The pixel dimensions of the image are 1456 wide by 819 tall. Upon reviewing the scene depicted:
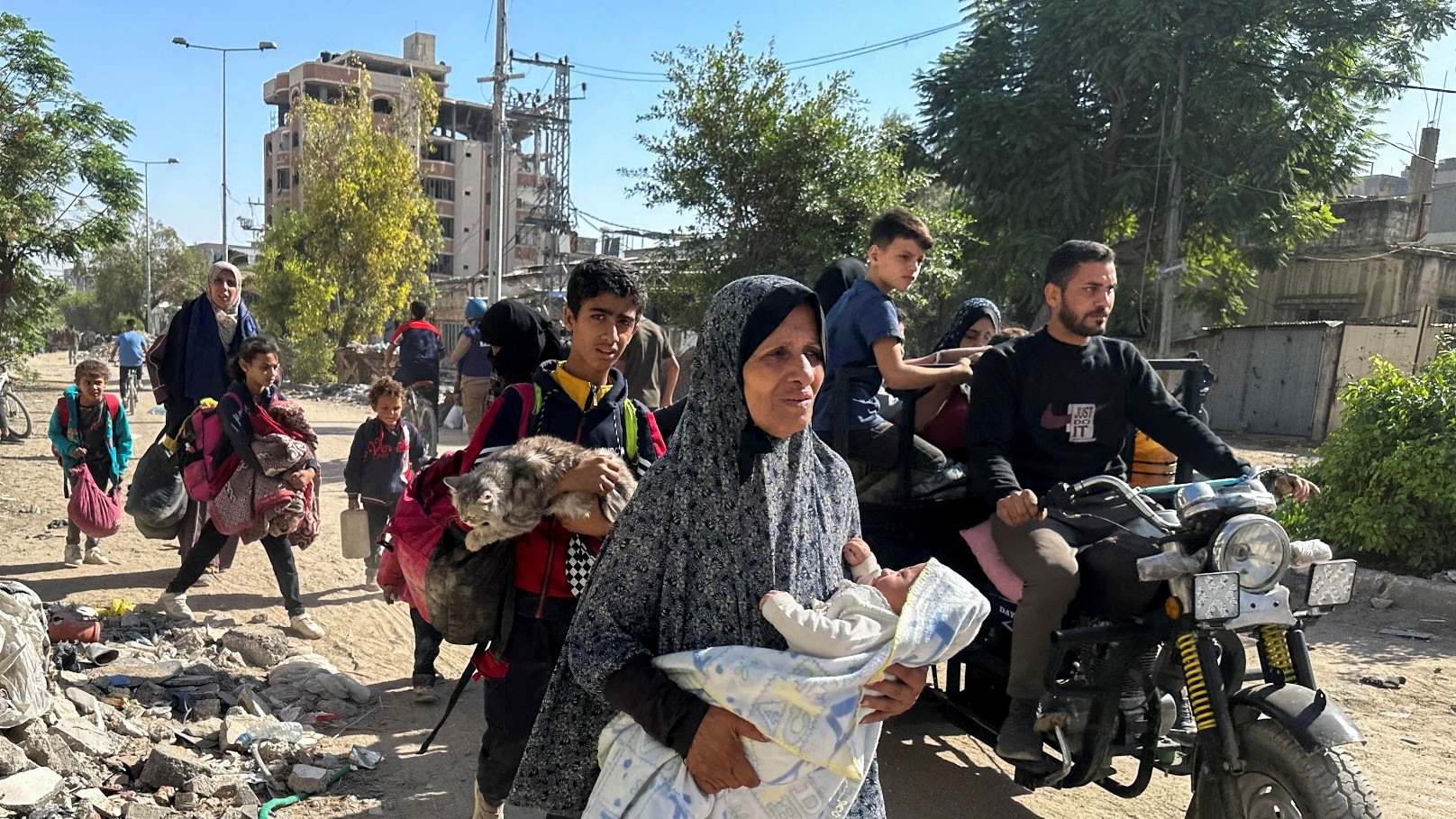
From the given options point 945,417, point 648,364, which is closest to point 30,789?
point 945,417

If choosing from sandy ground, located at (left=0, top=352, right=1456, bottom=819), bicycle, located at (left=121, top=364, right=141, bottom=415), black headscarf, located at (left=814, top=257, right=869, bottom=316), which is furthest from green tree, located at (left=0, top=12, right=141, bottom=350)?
black headscarf, located at (left=814, top=257, right=869, bottom=316)

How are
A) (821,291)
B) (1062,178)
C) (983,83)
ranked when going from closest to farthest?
(821,291)
(1062,178)
(983,83)

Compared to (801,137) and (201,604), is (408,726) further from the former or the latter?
(801,137)

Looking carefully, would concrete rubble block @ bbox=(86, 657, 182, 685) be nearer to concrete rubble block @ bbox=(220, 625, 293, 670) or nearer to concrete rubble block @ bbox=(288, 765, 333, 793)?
concrete rubble block @ bbox=(220, 625, 293, 670)

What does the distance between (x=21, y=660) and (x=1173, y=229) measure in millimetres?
19162

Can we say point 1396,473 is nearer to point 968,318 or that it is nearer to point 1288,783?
point 968,318

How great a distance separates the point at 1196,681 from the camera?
3002mm

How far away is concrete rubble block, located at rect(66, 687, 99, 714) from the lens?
4.23 metres

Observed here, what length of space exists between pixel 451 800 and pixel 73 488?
15.4ft

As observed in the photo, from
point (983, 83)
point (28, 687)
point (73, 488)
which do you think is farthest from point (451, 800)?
point (983, 83)

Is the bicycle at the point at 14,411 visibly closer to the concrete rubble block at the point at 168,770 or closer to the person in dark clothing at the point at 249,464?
the person in dark clothing at the point at 249,464

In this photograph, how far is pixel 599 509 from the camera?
8.31ft

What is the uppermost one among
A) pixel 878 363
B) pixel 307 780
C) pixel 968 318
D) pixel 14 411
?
pixel 968 318

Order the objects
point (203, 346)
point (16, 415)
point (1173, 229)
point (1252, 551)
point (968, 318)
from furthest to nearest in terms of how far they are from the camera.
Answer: point (1173, 229), point (16, 415), point (203, 346), point (968, 318), point (1252, 551)
